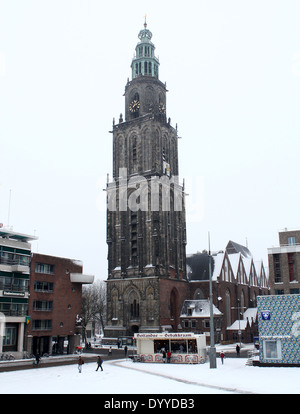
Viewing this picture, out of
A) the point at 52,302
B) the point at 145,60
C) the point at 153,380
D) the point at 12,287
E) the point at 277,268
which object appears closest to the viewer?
the point at 153,380

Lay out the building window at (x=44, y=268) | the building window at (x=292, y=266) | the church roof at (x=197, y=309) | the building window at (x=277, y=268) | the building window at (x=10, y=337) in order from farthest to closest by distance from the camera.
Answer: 1. the church roof at (x=197, y=309)
2. the building window at (x=44, y=268)
3. the building window at (x=277, y=268)
4. the building window at (x=292, y=266)
5. the building window at (x=10, y=337)

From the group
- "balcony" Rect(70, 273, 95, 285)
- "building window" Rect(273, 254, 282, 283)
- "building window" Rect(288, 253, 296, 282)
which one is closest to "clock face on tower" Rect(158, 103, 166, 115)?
"balcony" Rect(70, 273, 95, 285)

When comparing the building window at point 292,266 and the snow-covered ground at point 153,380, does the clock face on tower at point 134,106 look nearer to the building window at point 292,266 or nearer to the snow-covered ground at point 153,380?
the building window at point 292,266

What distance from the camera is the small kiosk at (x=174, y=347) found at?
44.7 m

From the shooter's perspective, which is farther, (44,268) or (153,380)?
(44,268)

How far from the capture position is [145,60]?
296 ft

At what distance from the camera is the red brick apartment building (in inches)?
2130

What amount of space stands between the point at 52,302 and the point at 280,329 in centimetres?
3012

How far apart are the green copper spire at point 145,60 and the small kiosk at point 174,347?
6007cm

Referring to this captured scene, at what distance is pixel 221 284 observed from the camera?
277 feet

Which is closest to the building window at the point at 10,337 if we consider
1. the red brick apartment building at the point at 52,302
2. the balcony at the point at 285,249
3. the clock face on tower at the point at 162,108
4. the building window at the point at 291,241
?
the red brick apartment building at the point at 52,302

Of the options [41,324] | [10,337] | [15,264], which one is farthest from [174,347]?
[15,264]

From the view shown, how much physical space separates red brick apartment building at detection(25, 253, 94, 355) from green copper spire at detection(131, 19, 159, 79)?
4724 centimetres

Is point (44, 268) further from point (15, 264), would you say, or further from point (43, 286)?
point (15, 264)
